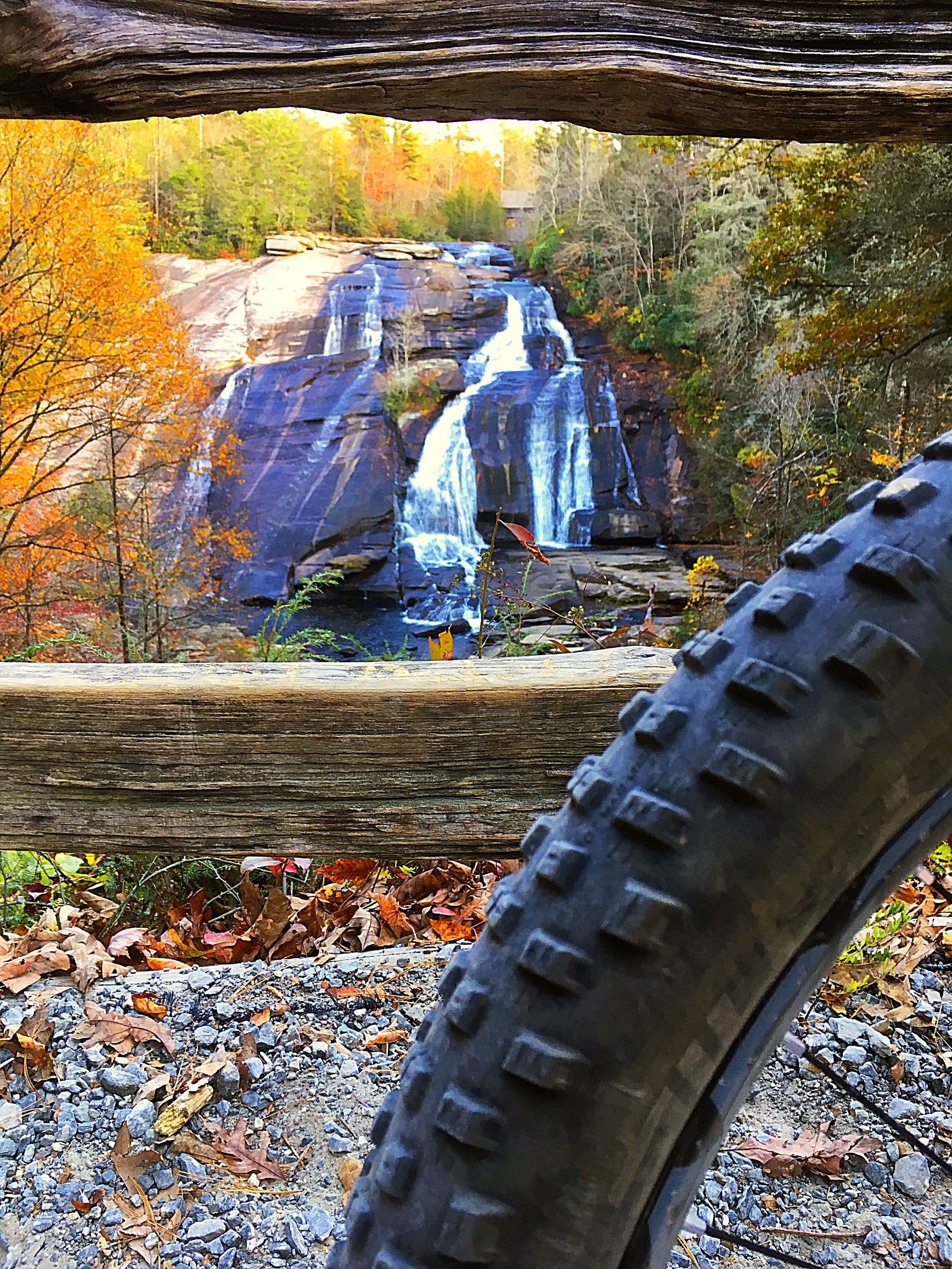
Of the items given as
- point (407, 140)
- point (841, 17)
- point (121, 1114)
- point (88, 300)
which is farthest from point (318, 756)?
point (407, 140)

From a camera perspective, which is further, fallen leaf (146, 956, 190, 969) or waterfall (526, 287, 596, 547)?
waterfall (526, 287, 596, 547)

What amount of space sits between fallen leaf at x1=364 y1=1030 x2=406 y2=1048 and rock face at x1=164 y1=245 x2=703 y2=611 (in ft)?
34.2

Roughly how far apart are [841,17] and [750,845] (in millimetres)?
949

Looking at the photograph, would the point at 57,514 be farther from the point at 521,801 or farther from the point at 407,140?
the point at 407,140

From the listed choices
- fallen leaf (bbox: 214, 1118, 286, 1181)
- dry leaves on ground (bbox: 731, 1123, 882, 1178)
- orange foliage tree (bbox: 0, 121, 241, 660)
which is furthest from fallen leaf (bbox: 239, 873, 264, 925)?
orange foliage tree (bbox: 0, 121, 241, 660)

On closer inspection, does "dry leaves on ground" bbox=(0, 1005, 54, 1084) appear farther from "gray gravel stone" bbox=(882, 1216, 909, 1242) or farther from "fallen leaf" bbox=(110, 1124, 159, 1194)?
"gray gravel stone" bbox=(882, 1216, 909, 1242)

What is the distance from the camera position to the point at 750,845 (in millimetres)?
451

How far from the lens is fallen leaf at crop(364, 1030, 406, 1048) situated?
55.6 inches

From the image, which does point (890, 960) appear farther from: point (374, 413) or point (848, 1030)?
point (374, 413)

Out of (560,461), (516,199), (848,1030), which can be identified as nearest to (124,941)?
(848,1030)

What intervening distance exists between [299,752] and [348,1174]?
21.8 inches

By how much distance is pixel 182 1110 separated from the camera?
4.09ft

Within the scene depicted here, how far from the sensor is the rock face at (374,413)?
12266 millimetres

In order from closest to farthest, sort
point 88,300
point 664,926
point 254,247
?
1. point 664,926
2. point 88,300
3. point 254,247
